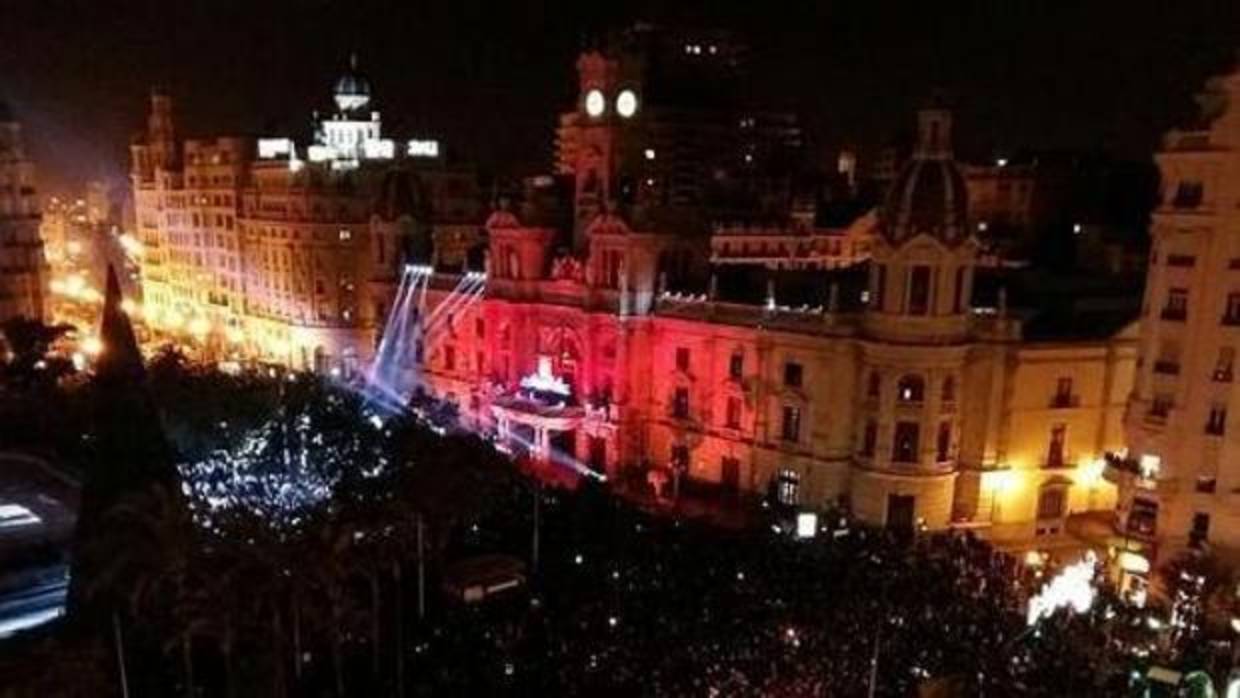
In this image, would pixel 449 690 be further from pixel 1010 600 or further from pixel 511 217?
pixel 511 217

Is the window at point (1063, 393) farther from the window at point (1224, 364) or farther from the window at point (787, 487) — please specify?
the window at point (787, 487)

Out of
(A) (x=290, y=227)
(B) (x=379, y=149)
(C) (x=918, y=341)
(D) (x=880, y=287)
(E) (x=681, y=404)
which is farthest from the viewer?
(B) (x=379, y=149)

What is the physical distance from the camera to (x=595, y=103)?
7575 centimetres

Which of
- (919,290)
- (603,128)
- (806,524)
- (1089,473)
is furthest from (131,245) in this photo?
(1089,473)

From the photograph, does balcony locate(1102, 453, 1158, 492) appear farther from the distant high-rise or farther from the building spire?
the building spire

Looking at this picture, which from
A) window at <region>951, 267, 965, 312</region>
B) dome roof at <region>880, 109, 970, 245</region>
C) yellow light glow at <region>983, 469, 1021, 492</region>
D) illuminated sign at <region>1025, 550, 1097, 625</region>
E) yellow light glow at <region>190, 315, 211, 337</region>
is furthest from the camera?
yellow light glow at <region>190, 315, 211, 337</region>

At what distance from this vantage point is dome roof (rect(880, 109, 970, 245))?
51094 mm

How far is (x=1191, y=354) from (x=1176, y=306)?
2.06m

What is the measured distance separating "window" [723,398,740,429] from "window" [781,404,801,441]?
3.13 metres

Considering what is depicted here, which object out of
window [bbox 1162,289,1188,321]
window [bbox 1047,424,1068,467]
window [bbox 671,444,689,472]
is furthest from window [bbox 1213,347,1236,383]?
window [bbox 671,444,689,472]

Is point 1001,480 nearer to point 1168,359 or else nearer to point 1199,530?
point 1199,530

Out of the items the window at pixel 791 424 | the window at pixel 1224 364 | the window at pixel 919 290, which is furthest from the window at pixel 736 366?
the window at pixel 1224 364

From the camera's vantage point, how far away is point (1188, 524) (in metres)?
45.6

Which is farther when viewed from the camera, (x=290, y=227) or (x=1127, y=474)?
(x=290, y=227)
